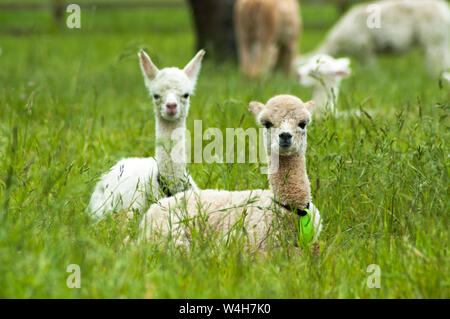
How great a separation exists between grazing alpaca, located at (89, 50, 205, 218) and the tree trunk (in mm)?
7562

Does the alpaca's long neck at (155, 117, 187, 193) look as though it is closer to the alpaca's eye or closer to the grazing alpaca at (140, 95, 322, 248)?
the grazing alpaca at (140, 95, 322, 248)

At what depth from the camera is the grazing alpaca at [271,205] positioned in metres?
3.35

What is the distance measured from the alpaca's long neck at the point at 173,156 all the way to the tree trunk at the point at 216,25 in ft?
25.0

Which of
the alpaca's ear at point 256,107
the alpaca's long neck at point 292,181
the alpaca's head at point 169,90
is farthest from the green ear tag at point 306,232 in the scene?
the alpaca's head at point 169,90

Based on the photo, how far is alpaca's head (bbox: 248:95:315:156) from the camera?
3.32 meters

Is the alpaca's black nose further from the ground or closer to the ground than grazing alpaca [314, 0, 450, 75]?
closer to the ground

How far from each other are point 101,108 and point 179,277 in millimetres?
4303

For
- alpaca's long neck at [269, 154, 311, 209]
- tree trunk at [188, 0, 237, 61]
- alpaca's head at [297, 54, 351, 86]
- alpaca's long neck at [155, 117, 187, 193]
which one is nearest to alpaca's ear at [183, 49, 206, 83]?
alpaca's long neck at [155, 117, 187, 193]

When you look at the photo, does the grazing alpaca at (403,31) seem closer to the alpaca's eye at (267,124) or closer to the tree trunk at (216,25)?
the tree trunk at (216,25)

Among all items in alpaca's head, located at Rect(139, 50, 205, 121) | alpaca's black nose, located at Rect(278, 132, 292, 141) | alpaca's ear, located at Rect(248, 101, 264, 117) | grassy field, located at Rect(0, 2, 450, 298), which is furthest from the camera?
alpaca's head, located at Rect(139, 50, 205, 121)

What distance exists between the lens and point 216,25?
38.6 ft

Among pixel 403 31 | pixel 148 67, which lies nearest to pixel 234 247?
pixel 148 67

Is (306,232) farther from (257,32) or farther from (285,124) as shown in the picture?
(257,32)

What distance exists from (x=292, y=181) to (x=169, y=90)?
1.03m
